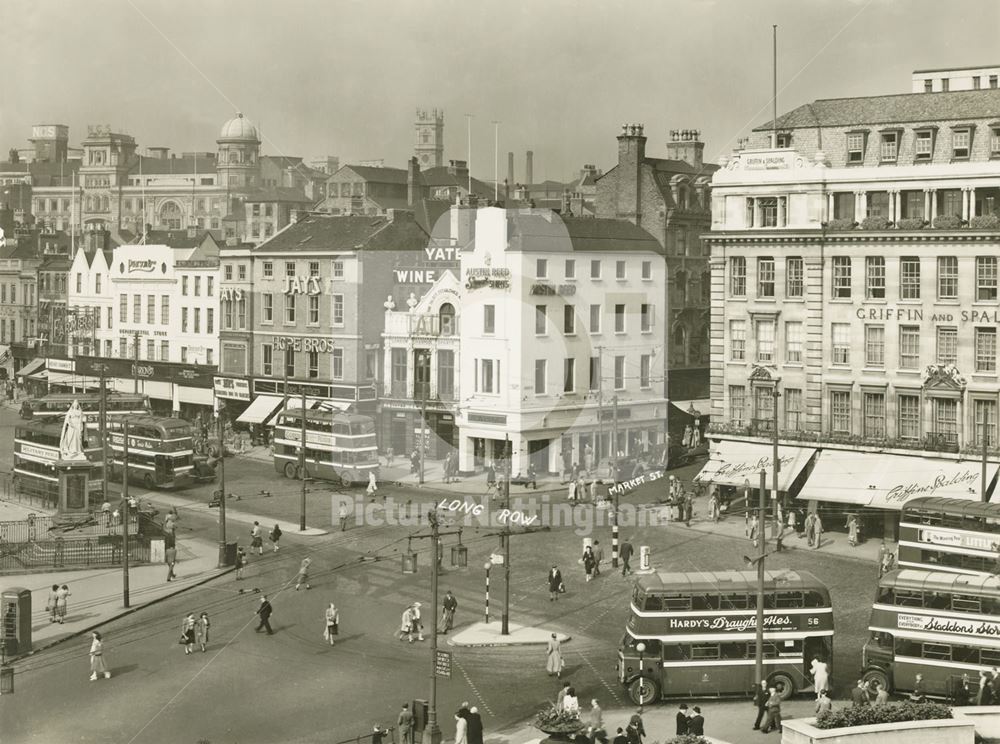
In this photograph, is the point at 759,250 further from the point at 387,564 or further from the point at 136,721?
the point at 136,721

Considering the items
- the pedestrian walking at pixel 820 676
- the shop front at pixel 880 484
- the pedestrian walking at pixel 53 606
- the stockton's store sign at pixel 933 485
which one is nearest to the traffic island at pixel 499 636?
the pedestrian walking at pixel 820 676

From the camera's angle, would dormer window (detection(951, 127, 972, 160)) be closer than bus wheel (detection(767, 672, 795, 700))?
No

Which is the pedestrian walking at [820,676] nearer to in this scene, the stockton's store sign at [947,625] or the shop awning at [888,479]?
the stockton's store sign at [947,625]

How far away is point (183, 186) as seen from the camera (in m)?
161

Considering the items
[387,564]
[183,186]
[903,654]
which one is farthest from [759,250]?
[183,186]

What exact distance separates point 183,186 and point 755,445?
4399 inches

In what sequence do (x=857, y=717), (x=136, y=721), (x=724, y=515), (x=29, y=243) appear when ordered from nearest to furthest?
(x=857, y=717), (x=136, y=721), (x=724, y=515), (x=29, y=243)

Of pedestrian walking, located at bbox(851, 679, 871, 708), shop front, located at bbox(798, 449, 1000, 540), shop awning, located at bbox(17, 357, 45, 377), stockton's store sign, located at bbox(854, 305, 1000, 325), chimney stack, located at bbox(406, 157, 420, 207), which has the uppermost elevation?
chimney stack, located at bbox(406, 157, 420, 207)

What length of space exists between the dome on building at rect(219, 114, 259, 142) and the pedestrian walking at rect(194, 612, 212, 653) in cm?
12077

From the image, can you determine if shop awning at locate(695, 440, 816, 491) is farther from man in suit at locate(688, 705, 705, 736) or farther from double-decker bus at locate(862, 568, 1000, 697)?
man in suit at locate(688, 705, 705, 736)

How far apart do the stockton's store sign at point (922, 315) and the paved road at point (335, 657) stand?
12597 millimetres

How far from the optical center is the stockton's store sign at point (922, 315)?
5828 cm

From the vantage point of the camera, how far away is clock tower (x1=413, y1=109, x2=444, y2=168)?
131 metres

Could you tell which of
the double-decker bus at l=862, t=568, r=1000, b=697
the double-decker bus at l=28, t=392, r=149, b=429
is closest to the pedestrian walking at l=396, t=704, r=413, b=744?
the double-decker bus at l=862, t=568, r=1000, b=697
